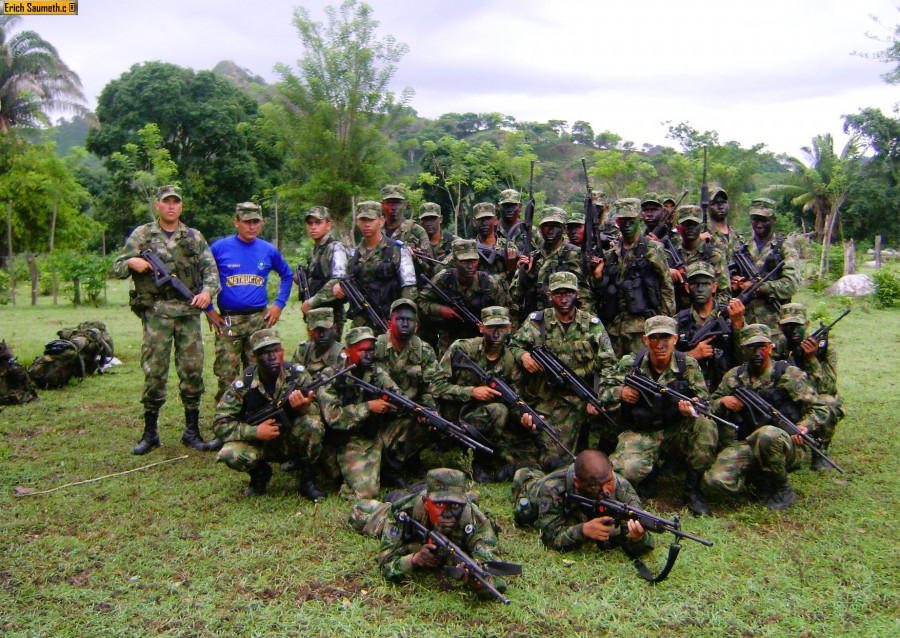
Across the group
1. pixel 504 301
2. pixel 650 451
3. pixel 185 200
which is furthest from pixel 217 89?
pixel 650 451

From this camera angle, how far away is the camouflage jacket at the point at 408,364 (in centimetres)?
695

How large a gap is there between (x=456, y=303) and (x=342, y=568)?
350 cm

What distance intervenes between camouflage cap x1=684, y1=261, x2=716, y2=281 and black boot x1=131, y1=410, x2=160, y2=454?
587cm

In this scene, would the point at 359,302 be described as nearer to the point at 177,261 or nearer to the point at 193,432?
the point at 177,261

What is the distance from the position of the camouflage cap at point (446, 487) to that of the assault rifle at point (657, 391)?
2.20m

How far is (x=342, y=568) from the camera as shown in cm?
506

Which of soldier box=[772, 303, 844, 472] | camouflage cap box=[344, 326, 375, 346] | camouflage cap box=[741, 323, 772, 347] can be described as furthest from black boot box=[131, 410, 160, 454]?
soldier box=[772, 303, 844, 472]

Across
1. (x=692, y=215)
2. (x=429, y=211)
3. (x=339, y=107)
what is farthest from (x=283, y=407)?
(x=339, y=107)

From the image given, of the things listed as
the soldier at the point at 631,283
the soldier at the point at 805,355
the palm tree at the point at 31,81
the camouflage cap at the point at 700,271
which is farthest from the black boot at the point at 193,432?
the palm tree at the point at 31,81

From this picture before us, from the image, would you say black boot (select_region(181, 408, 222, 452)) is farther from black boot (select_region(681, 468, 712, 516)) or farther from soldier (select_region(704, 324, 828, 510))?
soldier (select_region(704, 324, 828, 510))

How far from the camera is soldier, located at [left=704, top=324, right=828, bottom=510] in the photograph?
19.8 ft

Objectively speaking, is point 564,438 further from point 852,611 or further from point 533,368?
point 852,611

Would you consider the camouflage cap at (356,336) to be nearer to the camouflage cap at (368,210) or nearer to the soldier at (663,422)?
the camouflage cap at (368,210)

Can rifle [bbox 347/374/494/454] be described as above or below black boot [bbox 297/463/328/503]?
above
